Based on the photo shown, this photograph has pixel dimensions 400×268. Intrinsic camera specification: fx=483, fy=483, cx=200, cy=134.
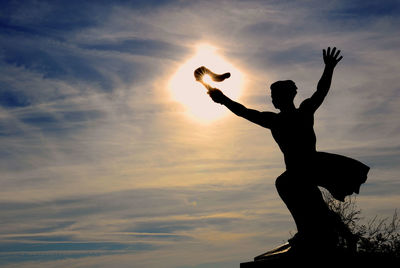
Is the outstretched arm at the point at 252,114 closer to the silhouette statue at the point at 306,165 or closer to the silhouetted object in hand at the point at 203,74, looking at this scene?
the silhouette statue at the point at 306,165

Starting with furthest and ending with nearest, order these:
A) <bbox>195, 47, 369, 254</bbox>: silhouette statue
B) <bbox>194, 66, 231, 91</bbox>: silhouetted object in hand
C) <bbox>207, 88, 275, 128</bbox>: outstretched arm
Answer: <bbox>194, 66, 231, 91</bbox>: silhouetted object in hand < <bbox>207, 88, 275, 128</bbox>: outstretched arm < <bbox>195, 47, 369, 254</bbox>: silhouette statue

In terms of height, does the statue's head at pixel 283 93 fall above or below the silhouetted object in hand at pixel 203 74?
below

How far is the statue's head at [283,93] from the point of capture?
25.6 ft

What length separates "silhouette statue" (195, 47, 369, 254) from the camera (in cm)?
731

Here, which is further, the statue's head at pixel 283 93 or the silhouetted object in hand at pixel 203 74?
the silhouetted object in hand at pixel 203 74

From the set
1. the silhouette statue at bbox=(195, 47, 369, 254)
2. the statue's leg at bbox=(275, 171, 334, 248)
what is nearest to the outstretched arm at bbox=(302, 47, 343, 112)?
the silhouette statue at bbox=(195, 47, 369, 254)

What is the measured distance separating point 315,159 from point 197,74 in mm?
2408

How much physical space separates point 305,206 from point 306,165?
631 mm

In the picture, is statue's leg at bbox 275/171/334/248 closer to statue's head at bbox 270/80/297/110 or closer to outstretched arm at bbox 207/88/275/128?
outstretched arm at bbox 207/88/275/128

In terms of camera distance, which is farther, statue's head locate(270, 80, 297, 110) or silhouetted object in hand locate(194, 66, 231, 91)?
silhouetted object in hand locate(194, 66, 231, 91)

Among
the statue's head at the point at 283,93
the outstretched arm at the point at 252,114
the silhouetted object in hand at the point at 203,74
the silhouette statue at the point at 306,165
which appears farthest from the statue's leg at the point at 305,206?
the silhouetted object in hand at the point at 203,74

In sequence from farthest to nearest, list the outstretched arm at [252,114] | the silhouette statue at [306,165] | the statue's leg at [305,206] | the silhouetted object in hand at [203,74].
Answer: the silhouetted object in hand at [203,74]
the outstretched arm at [252,114]
the silhouette statue at [306,165]
the statue's leg at [305,206]

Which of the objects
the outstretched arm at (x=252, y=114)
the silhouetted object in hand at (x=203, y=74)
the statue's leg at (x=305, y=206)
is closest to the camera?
Result: the statue's leg at (x=305, y=206)

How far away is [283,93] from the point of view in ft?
25.6
